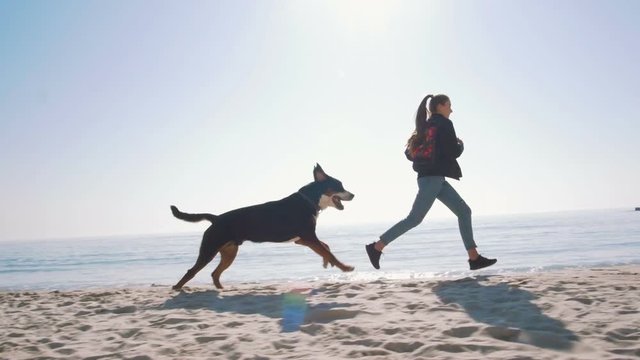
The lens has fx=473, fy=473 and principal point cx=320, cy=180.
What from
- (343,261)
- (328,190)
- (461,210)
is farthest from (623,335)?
(343,261)

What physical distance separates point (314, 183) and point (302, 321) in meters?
3.34

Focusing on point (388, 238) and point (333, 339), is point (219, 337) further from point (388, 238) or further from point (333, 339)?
point (388, 238)

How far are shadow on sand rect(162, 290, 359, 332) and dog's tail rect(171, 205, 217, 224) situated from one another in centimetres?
97

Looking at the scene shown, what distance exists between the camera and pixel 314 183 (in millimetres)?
7039

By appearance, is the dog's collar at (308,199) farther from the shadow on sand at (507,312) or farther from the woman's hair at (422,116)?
the shadow on sand at (507,312)

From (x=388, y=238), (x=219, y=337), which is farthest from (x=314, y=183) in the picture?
(x=219, y=337)

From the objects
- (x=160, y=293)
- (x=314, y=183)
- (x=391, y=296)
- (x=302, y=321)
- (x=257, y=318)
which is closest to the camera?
(x=302, y=321)

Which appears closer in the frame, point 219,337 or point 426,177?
point 219,337

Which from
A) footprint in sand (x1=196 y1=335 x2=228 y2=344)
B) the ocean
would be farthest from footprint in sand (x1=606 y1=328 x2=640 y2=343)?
the ocean

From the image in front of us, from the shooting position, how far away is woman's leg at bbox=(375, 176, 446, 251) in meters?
5.71

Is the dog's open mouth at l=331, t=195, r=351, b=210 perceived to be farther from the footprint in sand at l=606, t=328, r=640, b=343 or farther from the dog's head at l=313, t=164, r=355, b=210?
the footprint in sand at l=606, t=328, r=640, b=343

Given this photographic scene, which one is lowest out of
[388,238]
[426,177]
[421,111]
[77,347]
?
[77,347]

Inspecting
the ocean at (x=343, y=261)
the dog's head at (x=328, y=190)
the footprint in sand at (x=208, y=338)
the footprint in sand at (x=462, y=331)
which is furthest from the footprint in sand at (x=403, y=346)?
the ocean at (x=343, y=261)

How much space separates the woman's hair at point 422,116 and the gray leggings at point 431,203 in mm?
471
